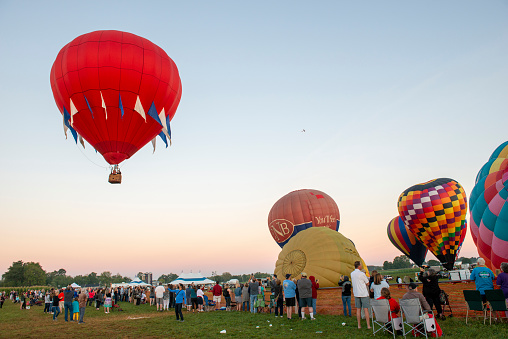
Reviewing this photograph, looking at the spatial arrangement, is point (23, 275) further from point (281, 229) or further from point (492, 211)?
point (492, 211)

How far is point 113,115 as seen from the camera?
664 inches

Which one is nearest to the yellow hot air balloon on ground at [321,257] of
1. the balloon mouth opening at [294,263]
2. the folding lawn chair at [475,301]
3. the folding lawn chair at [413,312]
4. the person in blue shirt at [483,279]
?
the balloon mouth opening at [294,263]

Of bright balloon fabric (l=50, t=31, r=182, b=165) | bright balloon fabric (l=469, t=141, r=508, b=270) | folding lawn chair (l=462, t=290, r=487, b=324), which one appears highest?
bright balloon fabric (l=50, t=31, r=182, b=165)

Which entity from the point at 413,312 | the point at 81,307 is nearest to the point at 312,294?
the point at 413,312

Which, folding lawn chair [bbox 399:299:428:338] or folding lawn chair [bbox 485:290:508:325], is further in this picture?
folding lawn chair [bbox 485:290:508:325]

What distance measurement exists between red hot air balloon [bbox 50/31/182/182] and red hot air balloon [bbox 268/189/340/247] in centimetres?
1704

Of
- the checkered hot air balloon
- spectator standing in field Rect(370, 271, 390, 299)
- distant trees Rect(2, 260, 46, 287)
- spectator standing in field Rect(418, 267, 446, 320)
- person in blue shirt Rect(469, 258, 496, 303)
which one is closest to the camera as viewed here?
person in blue shirt Rect(469, 258, 496, 303)

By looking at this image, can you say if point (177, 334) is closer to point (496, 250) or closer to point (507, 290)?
point (507, 290)

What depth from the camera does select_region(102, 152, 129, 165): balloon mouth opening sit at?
18.0 meters

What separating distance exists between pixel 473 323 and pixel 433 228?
821 inches

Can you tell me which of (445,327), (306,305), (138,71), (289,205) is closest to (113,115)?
(138,71)

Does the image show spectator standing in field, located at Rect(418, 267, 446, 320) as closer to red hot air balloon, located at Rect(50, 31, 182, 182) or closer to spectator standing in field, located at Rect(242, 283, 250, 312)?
spectator standing in field, located at Rect(242, 283, 250, 312)

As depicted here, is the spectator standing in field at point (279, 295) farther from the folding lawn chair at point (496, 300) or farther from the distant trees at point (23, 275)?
the distant trees at point (23, 275)

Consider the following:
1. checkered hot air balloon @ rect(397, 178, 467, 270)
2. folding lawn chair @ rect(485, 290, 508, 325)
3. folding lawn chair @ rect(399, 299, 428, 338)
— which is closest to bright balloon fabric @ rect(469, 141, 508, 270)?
folding lawn chair @ rect(485, 290, 508, 325)
